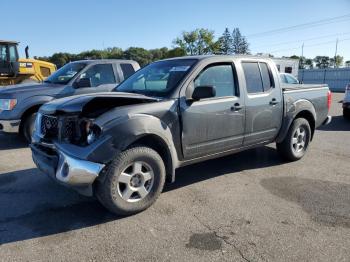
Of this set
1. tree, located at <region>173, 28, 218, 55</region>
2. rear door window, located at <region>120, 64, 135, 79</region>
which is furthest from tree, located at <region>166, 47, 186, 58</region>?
rear door window, located at <region>120, 64, 135, 79</region>

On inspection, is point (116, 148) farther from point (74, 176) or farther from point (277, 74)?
point (277, 74)

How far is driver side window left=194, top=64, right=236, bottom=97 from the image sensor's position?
15.1ft

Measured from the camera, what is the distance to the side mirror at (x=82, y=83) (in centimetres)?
750

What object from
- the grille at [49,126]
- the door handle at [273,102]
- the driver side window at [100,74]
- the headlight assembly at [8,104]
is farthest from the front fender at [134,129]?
the driver side window at [100,74]

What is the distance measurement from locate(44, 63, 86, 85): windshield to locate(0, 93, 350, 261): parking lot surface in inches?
109

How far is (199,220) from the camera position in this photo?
379 centimetres

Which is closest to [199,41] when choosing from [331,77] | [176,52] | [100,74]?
[176,52]

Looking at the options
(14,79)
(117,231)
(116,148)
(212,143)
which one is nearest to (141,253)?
(117,231)

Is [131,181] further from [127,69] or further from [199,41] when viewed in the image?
[199,41]

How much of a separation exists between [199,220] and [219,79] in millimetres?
2033

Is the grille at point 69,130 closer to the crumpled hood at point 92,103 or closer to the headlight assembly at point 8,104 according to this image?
the crumpled hood at point 92,103

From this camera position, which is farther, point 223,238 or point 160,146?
point 160,146

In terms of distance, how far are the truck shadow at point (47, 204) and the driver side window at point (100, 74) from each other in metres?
3.01

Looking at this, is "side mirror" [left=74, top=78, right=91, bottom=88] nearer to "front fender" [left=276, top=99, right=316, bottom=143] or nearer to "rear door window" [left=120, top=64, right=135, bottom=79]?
"rear door window" [left=120, top=64, right=135, bottom=79]
